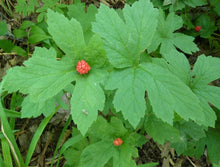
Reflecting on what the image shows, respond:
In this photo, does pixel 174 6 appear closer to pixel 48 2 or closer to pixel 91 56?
pixel 48 2

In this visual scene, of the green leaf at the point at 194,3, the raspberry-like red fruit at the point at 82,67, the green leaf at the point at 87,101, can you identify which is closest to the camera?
the green leaf at the point at 87,101

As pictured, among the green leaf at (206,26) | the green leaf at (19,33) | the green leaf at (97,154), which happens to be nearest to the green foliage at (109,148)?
the green leaf at (97,154)

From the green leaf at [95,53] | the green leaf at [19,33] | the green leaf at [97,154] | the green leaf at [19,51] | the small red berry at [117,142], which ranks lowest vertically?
the green leaf at [97,154]

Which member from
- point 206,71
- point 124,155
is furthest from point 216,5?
point 124,155

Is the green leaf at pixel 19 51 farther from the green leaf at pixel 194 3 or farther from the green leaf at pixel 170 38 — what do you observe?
the green leaf at pixel 194 3

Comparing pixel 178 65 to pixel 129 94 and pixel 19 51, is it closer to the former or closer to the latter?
pixel 129 94

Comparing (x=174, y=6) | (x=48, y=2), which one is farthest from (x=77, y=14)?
(x=174, y=6)
